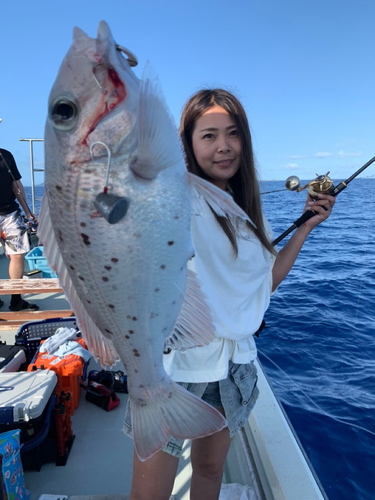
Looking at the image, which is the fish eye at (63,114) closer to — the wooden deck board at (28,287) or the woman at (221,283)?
the woman at (221,283)

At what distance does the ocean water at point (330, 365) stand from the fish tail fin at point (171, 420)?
141 centimetres

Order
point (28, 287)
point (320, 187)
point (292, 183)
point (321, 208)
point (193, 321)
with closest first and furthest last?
point (193, 321), point (321, 208), point (320, 187), point (292, 183), point (28, 287)

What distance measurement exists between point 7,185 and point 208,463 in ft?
16.9

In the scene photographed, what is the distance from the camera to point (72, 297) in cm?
118

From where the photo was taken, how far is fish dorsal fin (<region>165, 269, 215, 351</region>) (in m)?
1.24

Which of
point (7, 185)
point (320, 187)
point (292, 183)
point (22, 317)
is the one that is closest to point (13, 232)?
point (7, 185)

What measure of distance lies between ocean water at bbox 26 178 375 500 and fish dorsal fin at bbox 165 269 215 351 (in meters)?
1.21

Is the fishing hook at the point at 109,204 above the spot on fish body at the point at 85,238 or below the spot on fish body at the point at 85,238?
above

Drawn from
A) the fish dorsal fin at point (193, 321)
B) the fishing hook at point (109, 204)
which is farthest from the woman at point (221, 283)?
the fishing hook at point (109, 204)

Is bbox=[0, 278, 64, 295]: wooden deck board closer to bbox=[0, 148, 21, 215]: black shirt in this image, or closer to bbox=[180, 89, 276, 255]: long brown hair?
bbox=[0, 148, 21, 215]: black shirt

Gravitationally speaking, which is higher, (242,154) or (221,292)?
(242,154)

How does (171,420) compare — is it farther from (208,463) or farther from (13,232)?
(13,232)

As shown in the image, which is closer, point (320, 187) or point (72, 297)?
point (72, 297)

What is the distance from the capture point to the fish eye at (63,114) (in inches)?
38.0
